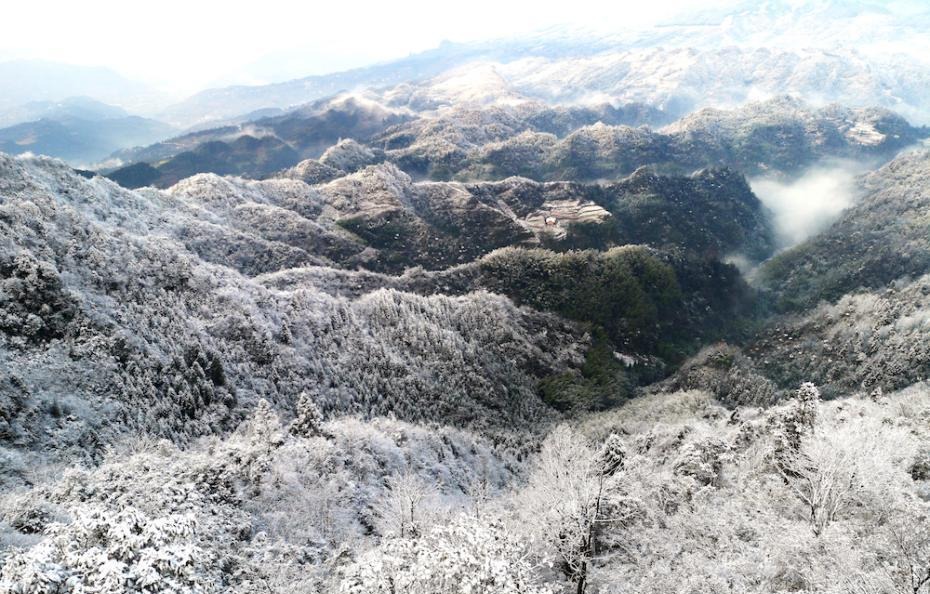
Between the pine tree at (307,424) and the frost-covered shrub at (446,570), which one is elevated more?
the frost-covered shrub at (446,570)

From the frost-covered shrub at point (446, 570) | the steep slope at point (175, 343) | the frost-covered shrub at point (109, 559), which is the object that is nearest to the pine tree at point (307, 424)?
the steep slope at point (175, 343)

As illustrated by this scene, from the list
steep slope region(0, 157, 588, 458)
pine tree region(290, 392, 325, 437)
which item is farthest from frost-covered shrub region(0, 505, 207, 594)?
pine tree region(290, 392, 325, 437)

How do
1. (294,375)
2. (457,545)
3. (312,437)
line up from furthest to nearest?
(294,375) < (312,437) < (457,545)

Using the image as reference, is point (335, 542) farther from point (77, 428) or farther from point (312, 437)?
point (77, 428)

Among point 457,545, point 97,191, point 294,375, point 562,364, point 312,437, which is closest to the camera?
point 457,545

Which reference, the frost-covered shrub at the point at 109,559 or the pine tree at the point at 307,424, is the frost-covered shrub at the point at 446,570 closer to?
the frost-covered shrub at the point at 109,559

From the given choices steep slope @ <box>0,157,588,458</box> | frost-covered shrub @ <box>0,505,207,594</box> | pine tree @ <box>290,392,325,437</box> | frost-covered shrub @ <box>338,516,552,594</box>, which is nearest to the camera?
frost-covered shrub @ <box>0,505,207,594</box>

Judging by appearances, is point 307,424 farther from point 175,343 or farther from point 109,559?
point 109,559

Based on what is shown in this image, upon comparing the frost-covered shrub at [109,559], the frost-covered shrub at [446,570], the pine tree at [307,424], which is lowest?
the pine tree at [307,424]

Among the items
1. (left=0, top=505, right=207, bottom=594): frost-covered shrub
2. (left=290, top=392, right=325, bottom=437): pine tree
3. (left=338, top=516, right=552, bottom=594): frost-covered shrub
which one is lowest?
(left=290, top=392, right=325, bottom=437): pine tree

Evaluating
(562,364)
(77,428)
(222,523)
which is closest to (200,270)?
(77,428)

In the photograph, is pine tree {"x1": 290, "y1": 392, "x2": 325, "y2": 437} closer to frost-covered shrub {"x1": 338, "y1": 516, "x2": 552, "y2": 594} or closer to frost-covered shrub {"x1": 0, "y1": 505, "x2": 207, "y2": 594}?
frost-covered shrub {"x1": 338, "y1": 516, "x2": 552, "y2": 594}
